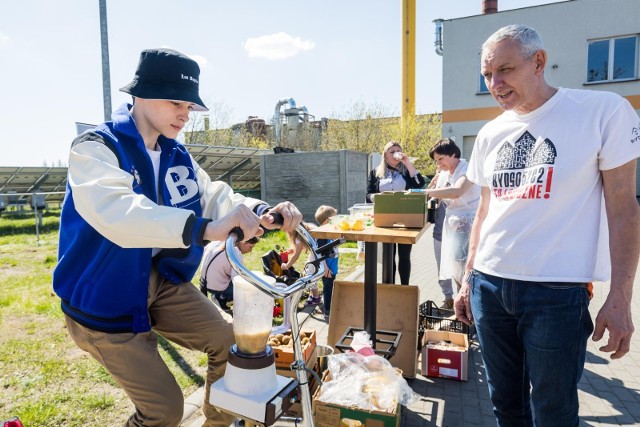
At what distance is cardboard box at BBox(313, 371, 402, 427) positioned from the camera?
8.32ft

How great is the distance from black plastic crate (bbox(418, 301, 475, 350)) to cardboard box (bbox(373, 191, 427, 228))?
122cm

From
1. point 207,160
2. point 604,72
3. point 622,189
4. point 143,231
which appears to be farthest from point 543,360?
point 604,72

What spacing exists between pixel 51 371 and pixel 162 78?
3198mm

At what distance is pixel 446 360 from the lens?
3598 mm

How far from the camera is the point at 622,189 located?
1654 mm

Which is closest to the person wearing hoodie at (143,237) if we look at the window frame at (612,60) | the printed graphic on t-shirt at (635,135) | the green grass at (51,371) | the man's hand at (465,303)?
the man's hand at (465,303)

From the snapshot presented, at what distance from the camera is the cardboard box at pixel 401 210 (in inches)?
130

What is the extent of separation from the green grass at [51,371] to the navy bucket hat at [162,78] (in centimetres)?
239

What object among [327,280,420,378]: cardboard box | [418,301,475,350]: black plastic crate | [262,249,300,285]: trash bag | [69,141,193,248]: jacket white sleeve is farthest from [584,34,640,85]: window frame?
[69,141,193,248]: jacket white sleeve

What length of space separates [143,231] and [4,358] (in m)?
3.72

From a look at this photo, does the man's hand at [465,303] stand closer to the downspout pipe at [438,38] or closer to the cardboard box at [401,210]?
the cardboard box at [401,210]

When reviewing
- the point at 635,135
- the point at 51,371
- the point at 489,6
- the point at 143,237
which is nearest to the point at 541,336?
the point at 635,135

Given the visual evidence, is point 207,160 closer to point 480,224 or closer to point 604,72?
point 480,224

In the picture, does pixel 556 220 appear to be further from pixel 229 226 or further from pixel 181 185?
pixel 181 185
